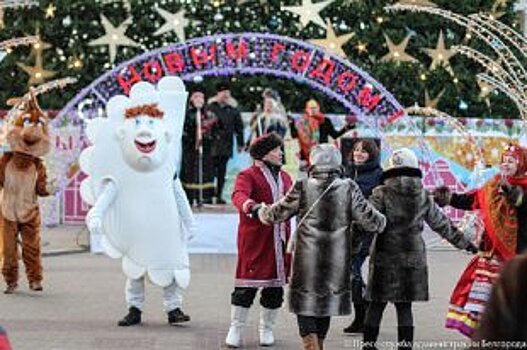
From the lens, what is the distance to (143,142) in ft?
31.0

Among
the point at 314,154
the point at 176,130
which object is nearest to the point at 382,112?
the point at 176,130

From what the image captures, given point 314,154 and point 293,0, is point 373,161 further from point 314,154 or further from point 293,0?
point 293,0

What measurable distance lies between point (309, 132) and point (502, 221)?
10382mm

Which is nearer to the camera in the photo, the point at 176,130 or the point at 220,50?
the point at 176,130

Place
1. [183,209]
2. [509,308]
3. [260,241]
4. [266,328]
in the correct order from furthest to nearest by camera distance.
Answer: [183,209] < [266,328] < [260,241] < [509,308]

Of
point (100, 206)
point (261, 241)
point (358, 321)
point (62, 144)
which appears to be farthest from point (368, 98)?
point (261, 241)

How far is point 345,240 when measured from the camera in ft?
25.0

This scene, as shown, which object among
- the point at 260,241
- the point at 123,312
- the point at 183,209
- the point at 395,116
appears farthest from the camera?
the point at 395,116

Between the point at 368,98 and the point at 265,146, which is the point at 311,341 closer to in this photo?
the point at 265,146

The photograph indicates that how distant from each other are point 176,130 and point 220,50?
5988mm

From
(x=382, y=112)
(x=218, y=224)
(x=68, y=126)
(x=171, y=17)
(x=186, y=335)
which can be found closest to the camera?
(x=186, y=335)

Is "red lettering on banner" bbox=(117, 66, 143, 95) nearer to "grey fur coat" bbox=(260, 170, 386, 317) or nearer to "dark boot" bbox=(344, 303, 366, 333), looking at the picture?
"dark boot" bbox=(344, 303, 366, 333)

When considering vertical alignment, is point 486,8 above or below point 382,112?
above

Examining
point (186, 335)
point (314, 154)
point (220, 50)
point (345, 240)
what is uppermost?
point (220, 50)
